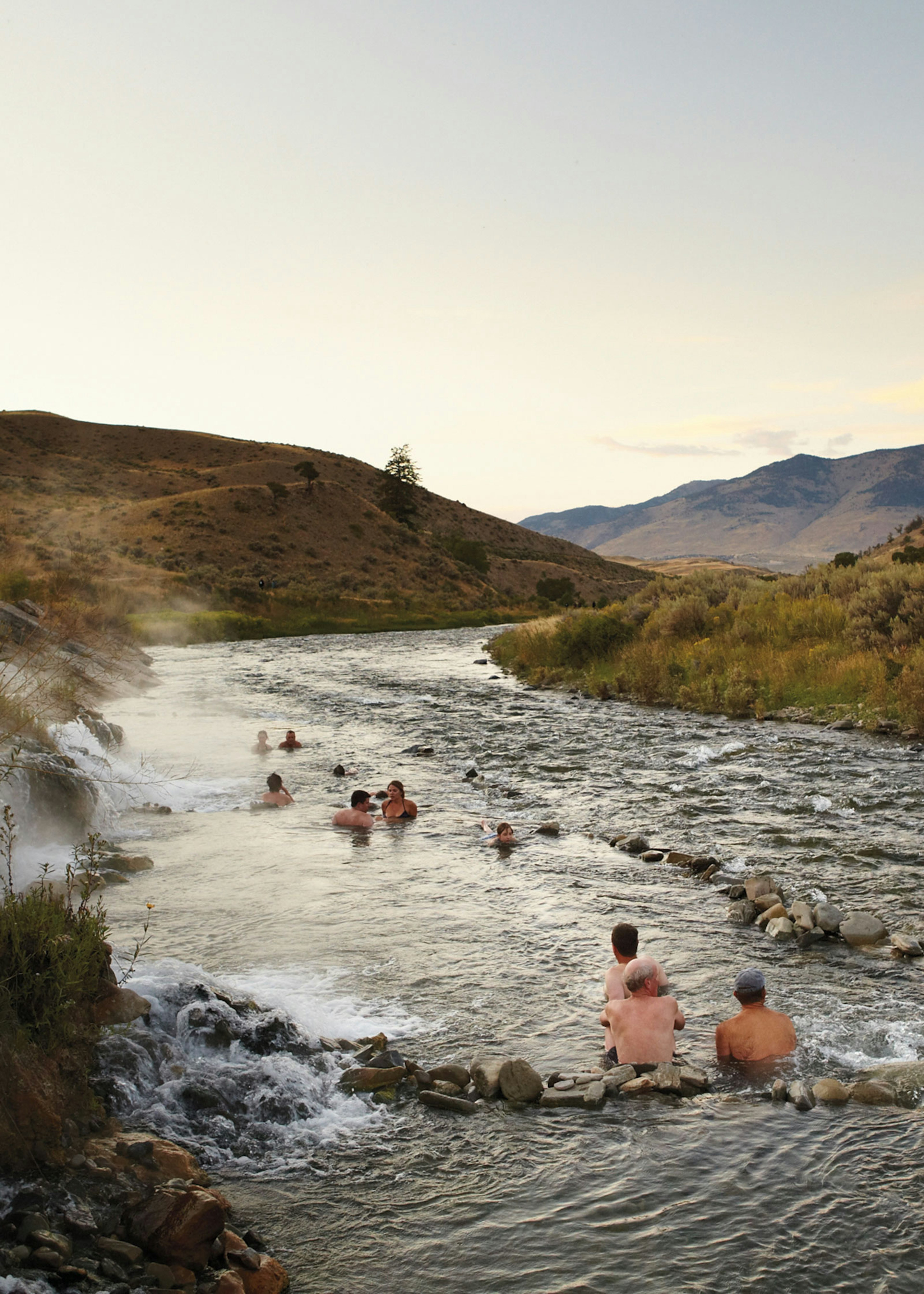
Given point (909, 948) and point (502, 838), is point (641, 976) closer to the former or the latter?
point (909, 948)

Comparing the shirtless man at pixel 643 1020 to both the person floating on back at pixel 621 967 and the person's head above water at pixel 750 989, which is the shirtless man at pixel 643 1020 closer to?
the person floating on back at pixel 621 967

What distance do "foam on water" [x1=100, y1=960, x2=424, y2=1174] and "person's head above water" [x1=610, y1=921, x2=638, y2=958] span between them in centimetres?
185

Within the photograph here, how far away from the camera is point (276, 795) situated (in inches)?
666

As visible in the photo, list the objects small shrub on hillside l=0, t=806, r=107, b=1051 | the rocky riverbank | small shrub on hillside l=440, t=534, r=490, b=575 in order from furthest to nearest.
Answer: small shrub on hillside l=440, t=534, r=490, b=575, small shrub on hillside l=0, t=806, r=107, b=1051, the rocky riverbank

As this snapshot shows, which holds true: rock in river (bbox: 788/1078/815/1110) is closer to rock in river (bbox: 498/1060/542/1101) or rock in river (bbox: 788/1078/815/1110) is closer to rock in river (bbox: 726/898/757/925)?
rock in river (bbox: 498/1060/542/1101)

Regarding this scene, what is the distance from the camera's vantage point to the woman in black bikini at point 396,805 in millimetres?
15719

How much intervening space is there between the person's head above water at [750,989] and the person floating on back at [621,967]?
2.10 feet

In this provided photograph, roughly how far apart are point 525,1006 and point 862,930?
354 centimetres

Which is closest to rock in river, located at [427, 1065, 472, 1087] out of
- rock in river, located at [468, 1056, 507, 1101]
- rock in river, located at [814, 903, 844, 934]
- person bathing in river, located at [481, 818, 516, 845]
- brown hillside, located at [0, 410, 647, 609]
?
rock in river, located at [468, 1056, 507, 1101]

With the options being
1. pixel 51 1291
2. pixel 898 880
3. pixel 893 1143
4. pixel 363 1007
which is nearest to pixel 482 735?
pixel 898 880

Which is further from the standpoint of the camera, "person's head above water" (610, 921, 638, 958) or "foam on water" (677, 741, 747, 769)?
"foam on water" (677, 741, 747, 769)

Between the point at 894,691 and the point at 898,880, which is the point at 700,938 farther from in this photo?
the point at 894,691

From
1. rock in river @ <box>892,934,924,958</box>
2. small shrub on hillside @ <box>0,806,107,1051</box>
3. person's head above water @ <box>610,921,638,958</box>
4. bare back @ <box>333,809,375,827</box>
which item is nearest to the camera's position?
small shrub on hillside @ <box>0,806,107,1051</box>

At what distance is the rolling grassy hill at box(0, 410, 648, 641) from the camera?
196ft
